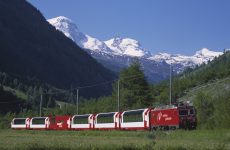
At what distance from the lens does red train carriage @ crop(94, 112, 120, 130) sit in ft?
265

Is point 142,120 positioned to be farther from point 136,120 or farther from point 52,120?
point 52,120

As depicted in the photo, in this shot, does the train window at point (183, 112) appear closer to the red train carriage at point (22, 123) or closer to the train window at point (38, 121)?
the train window at point (38, 121)

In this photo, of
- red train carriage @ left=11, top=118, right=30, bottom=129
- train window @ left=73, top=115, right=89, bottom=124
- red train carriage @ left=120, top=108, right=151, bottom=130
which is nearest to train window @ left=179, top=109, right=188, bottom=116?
red train carriage @ left=120, top=108, right=151, bottom=130

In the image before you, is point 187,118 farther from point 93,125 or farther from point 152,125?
point 93,125

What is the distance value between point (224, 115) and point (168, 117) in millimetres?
33529

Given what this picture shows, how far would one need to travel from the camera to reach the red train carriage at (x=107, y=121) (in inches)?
3182

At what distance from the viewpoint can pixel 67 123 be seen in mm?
101875

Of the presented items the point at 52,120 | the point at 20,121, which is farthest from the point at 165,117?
the point at 20,121

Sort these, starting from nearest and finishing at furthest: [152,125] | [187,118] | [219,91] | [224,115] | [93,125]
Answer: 1. [187,118]
2. [152,125]
3. [93,125]
4. [224,115]
5. [219,91]

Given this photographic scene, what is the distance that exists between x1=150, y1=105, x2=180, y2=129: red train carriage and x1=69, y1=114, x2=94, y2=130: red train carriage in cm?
2093

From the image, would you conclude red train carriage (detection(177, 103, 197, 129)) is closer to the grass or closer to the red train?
the red train

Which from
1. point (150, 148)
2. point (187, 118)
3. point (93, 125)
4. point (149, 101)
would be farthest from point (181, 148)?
point (149, 101)

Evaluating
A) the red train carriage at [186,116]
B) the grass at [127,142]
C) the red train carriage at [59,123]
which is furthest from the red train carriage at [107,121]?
the grass at [127,142]

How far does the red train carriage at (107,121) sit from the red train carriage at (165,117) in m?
10.5
